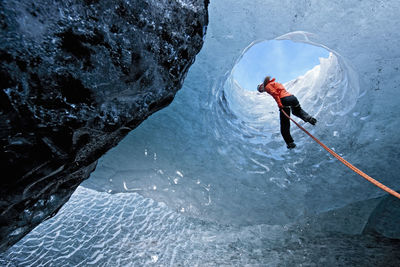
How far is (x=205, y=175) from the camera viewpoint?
337cm

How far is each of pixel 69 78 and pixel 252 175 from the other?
2.95 metres

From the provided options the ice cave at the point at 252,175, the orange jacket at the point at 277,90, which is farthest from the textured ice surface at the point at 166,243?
the orange jacket at the point at 277,90

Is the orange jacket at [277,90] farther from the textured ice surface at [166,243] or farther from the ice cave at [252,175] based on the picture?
the textured ice surface at [166,243]

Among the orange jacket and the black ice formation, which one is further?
the orange jacket

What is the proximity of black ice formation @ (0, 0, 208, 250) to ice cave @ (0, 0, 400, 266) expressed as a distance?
4.56ft

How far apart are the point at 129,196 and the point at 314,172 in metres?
2.96

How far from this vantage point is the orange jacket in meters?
2.79

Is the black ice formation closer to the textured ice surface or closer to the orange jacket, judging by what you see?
the textured ice surface

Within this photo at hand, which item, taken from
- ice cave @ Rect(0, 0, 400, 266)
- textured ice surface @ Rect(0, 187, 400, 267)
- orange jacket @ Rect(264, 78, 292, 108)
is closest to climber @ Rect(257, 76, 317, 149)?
orange jacket @ Rect(264, 78, 292, 108)

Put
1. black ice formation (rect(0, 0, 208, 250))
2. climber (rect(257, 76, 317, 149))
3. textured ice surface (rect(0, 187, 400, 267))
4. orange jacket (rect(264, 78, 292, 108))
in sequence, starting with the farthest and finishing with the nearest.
Result: orange jacket (rect(264, 78, 292, 108)) < climber (rect(257, 76, 317, 149)) < textured ice surface (rect(0, 187, 400, 267)) < black ice formation (rect(0, 0, 208, 250))

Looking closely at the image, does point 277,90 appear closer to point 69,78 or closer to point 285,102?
point 285,102

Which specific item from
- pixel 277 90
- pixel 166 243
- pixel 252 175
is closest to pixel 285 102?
pixel 277 90

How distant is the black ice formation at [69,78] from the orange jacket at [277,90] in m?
1.70

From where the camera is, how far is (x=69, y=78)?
97 centimetres
